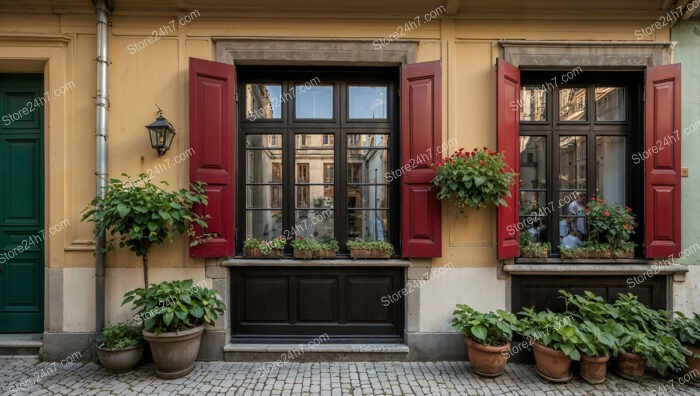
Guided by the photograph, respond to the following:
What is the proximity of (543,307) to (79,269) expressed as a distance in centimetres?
607

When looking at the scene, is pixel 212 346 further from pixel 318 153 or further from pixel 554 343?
pixel 554 343

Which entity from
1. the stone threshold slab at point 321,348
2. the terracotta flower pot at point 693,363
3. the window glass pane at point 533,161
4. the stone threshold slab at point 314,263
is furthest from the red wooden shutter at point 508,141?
the terracotta flower pot at point 693,363

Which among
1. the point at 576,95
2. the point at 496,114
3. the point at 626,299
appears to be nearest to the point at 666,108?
the point at 576,95

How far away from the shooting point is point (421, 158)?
4484 millimetres

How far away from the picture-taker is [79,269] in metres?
4.47

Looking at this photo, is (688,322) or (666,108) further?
(666,108)

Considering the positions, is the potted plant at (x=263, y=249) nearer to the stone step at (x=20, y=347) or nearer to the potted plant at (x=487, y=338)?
the potted plant at (x=487, y=338)

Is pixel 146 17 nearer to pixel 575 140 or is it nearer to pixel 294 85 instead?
pixel 294 85

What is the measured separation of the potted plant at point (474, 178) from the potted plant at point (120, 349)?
4.06 m

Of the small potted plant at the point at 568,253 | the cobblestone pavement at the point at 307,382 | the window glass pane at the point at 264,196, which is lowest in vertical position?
the cobblestone pavement at the point at 307,382

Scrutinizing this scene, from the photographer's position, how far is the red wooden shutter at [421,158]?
14.6ft

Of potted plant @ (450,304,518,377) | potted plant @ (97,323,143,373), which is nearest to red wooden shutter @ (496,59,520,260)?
potted plant @ (450,304,518,377)

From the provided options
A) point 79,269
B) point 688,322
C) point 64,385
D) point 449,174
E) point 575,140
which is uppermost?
point 575,140

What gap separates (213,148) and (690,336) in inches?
240
